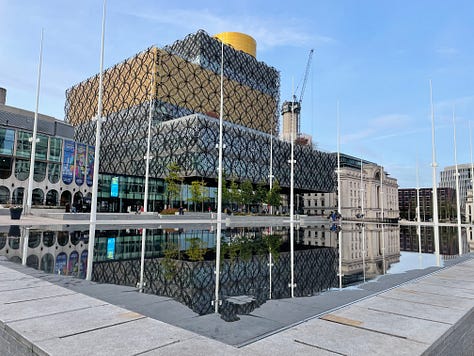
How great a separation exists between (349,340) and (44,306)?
465 cm

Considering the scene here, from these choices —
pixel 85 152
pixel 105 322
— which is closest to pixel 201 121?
pixel 85 152

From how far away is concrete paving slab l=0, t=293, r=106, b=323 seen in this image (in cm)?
484

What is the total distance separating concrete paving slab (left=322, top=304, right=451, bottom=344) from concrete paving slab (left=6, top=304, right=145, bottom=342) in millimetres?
3175

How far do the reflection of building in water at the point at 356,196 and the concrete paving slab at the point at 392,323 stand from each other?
106 metres

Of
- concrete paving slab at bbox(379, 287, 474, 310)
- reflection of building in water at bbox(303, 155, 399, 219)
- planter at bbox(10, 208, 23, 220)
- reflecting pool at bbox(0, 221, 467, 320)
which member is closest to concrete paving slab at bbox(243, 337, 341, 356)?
reflecting pool at bbox(0, 221, 467, 320)

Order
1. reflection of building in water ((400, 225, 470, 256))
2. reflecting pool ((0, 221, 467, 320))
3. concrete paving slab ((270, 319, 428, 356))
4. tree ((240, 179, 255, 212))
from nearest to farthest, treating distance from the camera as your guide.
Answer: concrete paving slab ((270, 319, 428, 356)), reflecting pool ((0, 221, 467, 320)), reflection of building in water ((400, 225, 470, 256)), tree ((240, 179, 255, 212))

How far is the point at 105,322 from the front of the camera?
465cm

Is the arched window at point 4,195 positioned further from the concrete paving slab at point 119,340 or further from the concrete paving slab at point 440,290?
the concrete paving slab at point 440,290

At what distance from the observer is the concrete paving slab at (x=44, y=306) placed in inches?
190

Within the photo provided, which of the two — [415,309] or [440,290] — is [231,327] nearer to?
[415,309]

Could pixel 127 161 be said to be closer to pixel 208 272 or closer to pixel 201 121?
pixel 201 121

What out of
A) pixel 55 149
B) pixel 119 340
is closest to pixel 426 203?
pixel 55 149

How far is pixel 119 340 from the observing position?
3957mm

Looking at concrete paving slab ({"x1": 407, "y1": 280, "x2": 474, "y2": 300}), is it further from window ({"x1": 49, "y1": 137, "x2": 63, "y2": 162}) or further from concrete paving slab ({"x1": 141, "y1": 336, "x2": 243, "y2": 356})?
window ({"x1": 49, "y1": 137, "x2": 63, "y2": 162})
